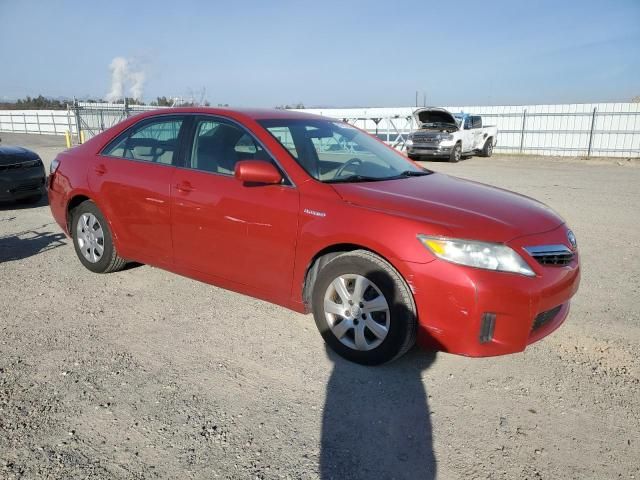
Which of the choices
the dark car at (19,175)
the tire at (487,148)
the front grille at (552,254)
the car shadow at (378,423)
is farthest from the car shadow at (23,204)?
the tire at (487,148)

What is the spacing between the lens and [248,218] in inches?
145

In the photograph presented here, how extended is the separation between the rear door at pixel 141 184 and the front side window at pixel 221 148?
23cm

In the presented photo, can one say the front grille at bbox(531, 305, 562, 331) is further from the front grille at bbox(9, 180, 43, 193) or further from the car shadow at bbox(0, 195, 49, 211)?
the car shadow at bbox(0, 195, 49, 211)

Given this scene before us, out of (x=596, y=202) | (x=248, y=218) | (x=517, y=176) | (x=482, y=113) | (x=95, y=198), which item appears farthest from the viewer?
(x=482, y=113)

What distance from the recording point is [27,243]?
6266 millimetres

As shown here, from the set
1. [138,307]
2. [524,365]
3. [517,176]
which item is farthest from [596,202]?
[138,307]

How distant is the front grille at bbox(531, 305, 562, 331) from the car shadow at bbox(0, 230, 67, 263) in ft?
17.4

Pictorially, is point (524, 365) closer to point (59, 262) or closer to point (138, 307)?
point (138, 307)

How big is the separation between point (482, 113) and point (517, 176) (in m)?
11.3

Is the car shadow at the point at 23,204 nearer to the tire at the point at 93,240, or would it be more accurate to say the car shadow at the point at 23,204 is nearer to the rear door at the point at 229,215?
the tire at the point at 93,240

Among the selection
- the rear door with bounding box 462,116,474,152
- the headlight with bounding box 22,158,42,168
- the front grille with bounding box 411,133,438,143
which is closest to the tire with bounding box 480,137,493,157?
the rear door with bounding box 462,116,474,152

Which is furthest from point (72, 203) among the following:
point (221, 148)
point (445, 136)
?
point (445, 136)

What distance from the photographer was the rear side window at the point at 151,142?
433cm

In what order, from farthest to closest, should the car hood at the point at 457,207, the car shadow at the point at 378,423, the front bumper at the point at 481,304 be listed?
the car hood at the point at 457,207, the front bumper at the point at 481,304, the car shadow at the point at 378,423
